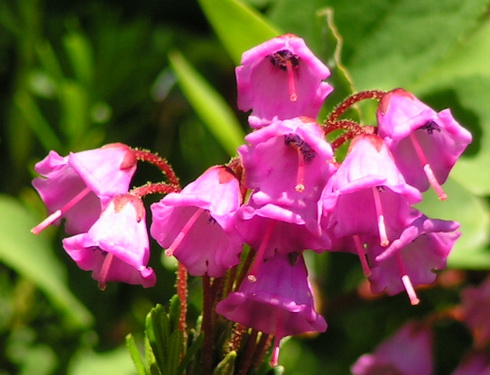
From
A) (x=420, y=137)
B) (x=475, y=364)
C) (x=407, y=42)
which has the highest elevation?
(x=420, y=137)

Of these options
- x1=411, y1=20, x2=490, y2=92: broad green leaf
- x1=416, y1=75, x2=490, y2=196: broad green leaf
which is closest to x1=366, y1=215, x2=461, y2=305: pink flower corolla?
x1=416, y1=75, x2=490, y2=196: broad green leaf

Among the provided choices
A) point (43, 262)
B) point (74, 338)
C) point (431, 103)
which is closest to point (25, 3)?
point (43, 262)

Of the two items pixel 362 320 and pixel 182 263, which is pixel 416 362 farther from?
pixel 182 263

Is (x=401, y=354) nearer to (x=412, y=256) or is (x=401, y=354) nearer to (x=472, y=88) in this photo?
(x=472, y=88)

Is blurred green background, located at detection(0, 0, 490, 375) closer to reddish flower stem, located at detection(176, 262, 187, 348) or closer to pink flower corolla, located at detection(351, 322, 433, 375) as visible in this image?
pink flower corolla, located at detection(351, 322, 433, 375)

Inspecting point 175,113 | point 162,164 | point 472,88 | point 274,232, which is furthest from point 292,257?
point 175,113

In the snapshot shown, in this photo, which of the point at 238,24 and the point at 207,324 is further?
the point at 238,24
